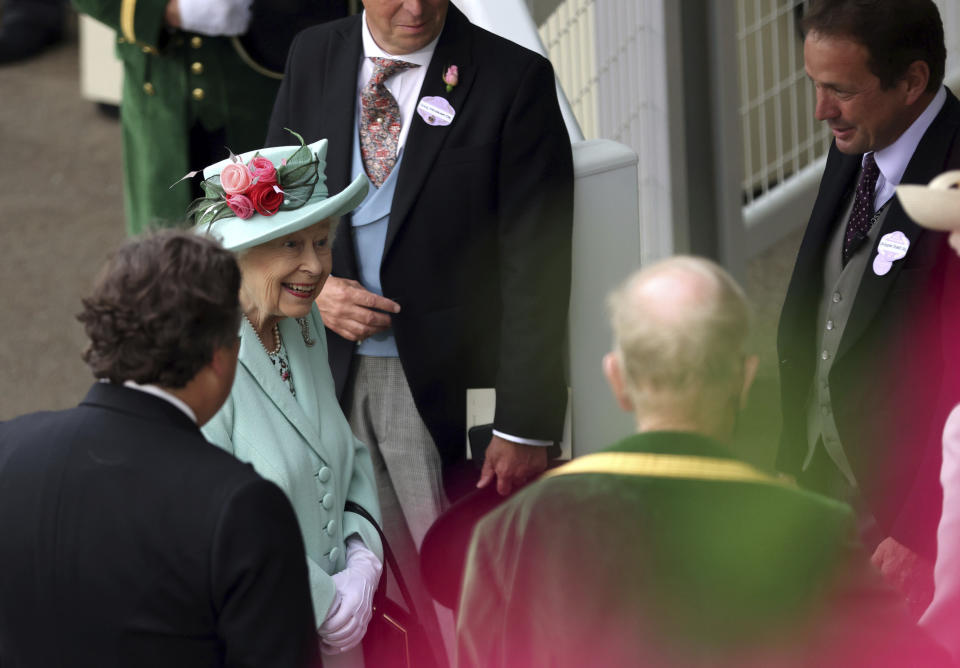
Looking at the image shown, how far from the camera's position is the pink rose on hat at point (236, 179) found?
2.71 metres

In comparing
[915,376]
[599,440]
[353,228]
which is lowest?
[599,440]

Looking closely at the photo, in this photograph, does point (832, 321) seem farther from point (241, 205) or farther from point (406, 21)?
point (241, 205)

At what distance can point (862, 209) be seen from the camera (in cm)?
305

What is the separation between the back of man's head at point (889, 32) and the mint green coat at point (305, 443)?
1270mm

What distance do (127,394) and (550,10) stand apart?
142 inches

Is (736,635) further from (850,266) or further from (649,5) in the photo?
(649,5)

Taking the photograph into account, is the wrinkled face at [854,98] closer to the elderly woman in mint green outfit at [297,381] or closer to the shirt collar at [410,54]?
the shirt collar at [410,54]

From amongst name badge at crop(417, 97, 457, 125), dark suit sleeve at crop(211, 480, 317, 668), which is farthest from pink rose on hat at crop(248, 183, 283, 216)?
dark suit sleeve at crop(211, 480, 317, 668)

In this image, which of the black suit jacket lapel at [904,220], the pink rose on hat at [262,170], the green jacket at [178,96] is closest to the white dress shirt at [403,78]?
the pink rose on hat at [262,170]

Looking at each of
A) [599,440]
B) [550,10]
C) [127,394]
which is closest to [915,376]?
[599,440]

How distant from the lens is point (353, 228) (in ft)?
10.8

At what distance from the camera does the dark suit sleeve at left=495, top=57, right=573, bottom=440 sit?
10.5 feet

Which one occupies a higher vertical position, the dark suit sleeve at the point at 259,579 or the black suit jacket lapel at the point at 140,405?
the black suit jacket lapel at the point at 140,405

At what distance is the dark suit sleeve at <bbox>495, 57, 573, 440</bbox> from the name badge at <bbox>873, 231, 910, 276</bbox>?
0.73m
